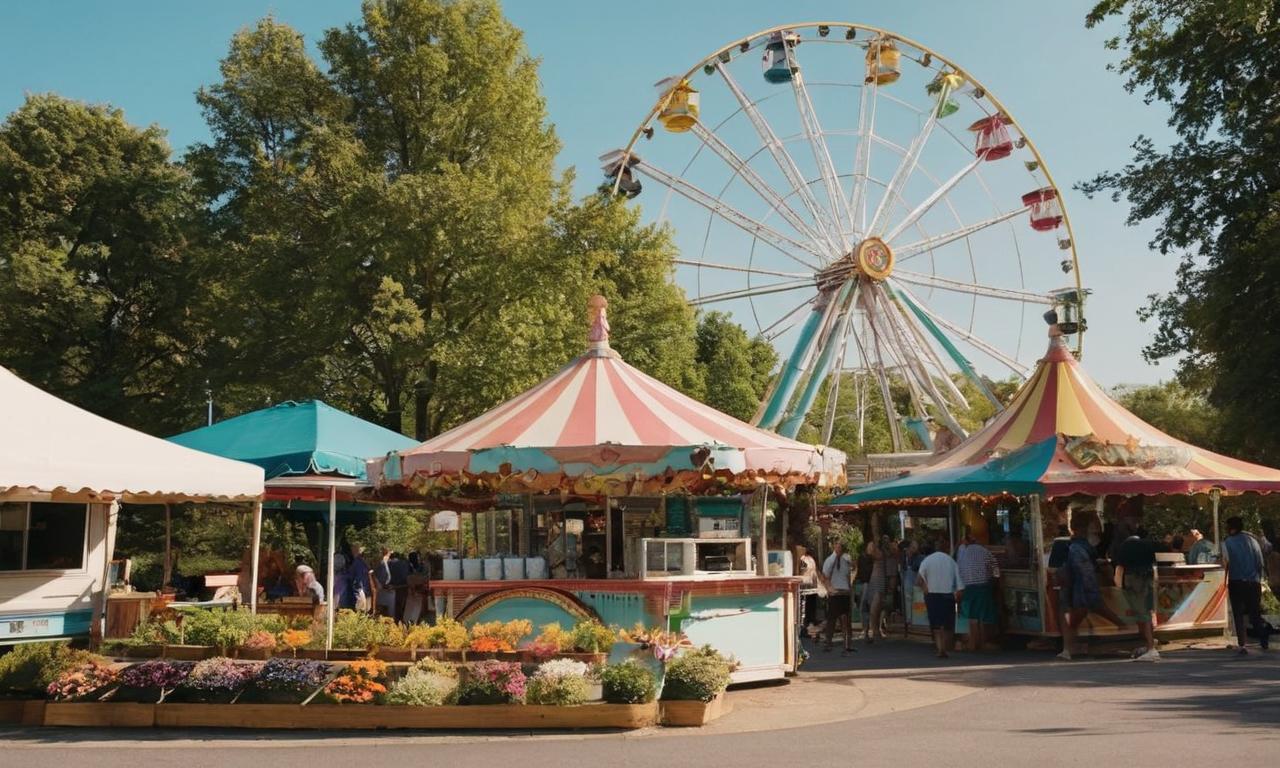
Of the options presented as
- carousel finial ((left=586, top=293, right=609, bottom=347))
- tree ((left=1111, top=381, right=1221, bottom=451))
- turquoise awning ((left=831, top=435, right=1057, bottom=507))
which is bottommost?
turquoise awning ((left=831, top=435, right=1057, bottom=507))

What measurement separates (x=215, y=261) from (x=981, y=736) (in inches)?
849

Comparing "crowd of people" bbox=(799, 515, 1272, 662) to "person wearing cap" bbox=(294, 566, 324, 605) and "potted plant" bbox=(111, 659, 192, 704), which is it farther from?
"potted plant" bbox=(111, 659, 192, 704)

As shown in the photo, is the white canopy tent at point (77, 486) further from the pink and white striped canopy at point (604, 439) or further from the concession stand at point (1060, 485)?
the concession stand at point (1060, 485)

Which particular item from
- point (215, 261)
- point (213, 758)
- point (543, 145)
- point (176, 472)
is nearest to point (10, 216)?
point (215, 261)

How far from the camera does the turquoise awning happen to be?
1709 centimetres

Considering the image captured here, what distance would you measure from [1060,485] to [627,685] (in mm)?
9240

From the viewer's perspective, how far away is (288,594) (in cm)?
1803

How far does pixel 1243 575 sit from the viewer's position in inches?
589

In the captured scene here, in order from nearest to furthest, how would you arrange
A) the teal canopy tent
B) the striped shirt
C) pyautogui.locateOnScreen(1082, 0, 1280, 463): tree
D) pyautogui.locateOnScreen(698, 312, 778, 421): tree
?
the striped shirt < the teal canopy tent < pyautogui.locateOnScreen(1082, 0, 1280, 463): tree < pyautogui.locateOnScreen(698, 312, 778, 421): tree

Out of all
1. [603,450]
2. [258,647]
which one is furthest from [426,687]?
[603,450]

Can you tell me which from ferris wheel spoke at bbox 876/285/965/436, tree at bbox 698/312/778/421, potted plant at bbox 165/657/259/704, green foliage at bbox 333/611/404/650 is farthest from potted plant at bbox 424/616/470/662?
tree at bbox 698/312/778/421

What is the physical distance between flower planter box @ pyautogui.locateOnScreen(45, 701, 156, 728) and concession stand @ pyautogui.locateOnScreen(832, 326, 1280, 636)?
11.7 m

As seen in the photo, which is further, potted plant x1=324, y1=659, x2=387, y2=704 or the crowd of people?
the crowd of people

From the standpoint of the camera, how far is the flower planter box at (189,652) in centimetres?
1106
